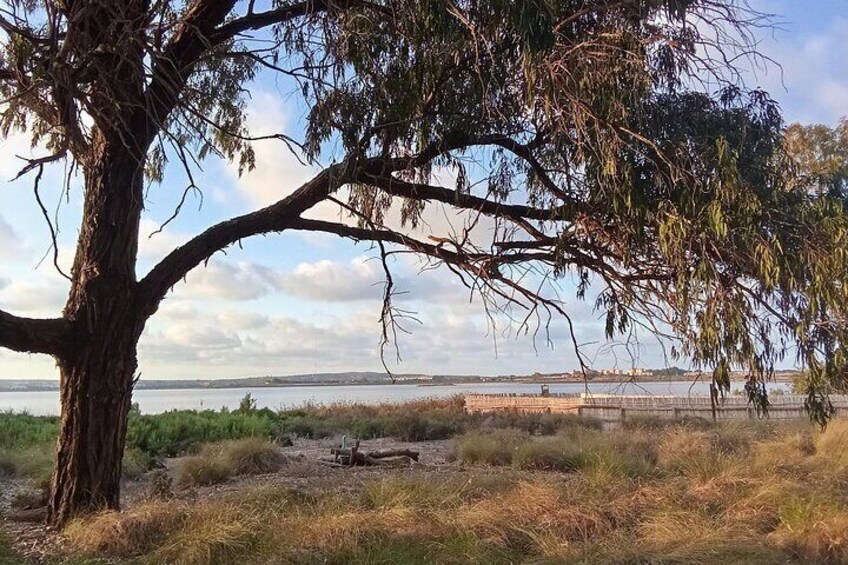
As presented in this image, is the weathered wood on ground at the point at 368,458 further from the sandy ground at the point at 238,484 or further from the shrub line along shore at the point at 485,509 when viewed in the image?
the shrub line along shore at the point at 485,509

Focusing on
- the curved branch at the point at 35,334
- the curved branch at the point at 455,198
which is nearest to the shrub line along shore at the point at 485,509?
the curved branch at the point at 35,334

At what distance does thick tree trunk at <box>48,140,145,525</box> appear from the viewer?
7102 millimetres

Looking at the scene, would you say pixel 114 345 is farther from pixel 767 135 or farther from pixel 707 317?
pixel 767 135

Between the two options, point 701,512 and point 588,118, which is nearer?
point 588,118

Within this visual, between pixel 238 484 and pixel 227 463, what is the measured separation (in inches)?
30.0

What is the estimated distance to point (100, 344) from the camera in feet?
23.6

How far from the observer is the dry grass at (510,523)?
6039 mm

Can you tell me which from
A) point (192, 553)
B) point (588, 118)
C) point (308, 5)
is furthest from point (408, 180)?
point (192, 553)

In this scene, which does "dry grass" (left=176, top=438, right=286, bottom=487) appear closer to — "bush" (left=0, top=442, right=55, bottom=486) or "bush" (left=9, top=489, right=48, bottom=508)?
"bush" (left=0, top=442, right=55, bottom=486)

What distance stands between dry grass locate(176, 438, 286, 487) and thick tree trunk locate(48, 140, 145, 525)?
3163 millimetres

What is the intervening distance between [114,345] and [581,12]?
17.4 feet

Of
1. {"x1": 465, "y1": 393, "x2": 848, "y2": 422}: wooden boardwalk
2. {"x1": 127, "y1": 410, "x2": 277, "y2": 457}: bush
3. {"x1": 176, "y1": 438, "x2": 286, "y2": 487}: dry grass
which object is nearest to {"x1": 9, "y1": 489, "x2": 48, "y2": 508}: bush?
{"x1": 176, "y1": 438, "x2": 286, "y2": 487}: dry grass

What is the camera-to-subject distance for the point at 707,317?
18.5ft

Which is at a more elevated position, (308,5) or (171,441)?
(308,5)
